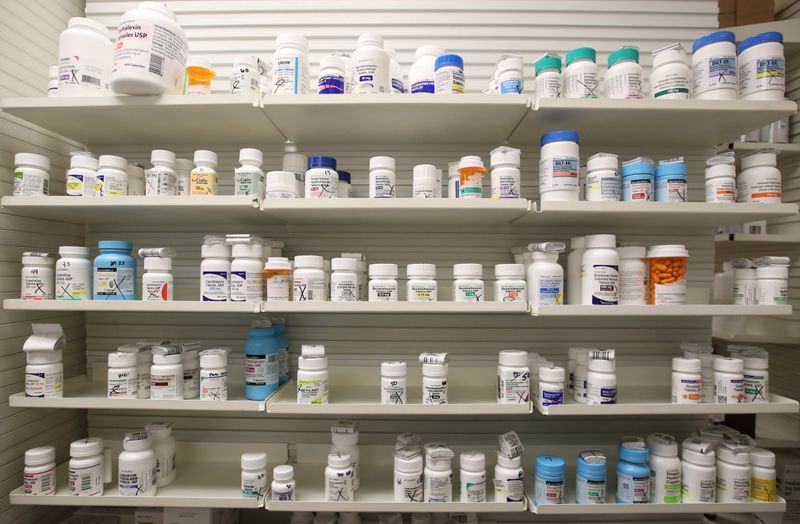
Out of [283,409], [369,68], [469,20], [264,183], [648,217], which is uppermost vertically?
[469,20]

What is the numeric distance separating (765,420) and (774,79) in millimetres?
1961

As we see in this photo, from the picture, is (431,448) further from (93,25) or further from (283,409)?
(93,25)

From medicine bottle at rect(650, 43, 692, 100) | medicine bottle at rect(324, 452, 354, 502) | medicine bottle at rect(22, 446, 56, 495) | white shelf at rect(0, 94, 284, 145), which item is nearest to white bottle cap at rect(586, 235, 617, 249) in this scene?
medicine bottle at rect(650, 43, 692, 100)

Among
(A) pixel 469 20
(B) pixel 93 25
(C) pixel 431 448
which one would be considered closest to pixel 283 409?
(C) pixel 431 448

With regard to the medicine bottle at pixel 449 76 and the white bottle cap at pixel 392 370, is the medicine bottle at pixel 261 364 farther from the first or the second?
the medicine bottle at pixel 449 76

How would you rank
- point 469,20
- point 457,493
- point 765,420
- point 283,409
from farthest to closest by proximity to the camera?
point 765,420 < point 469,20 < point 457,493 < point 283,409

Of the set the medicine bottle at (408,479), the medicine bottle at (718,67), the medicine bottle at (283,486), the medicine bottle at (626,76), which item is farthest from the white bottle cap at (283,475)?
the medicine bottle at (718,67)

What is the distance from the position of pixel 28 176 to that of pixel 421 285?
1475 mm

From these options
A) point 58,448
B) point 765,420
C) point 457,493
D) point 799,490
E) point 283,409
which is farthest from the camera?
point 765,420

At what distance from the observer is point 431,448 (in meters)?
1.42

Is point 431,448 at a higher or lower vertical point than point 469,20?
lower

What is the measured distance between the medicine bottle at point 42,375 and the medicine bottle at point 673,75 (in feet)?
7.97

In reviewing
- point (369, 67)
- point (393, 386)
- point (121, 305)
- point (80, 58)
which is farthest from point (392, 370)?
point (80, 58)

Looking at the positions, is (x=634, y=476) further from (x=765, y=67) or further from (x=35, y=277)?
(x=35, y=277)
